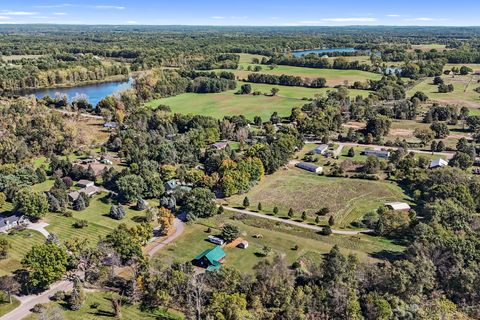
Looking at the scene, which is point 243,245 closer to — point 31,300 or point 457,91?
point 31,300

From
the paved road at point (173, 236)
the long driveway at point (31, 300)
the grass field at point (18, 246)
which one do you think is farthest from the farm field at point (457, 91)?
the long driveway at point (31, 300)

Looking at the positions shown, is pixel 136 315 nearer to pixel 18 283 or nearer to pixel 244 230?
pixel 18 283

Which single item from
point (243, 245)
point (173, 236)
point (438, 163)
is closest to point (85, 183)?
point (173, 236)

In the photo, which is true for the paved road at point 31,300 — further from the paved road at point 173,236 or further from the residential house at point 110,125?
the residential house at point 110,125

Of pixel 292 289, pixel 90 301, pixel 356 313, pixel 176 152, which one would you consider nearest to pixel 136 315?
pixel 90 301

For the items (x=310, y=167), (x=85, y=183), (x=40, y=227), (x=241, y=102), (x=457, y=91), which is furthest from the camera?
(x=457, y=91)

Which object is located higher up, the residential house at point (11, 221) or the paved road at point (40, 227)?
the residential house at point (11, 221)
